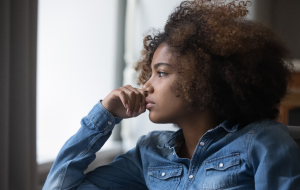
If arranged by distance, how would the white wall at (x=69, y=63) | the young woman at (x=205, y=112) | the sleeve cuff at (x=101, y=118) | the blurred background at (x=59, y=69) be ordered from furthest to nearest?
the white wall at (x=69, y=63) → the blurred background at (x=59, y=69) → the sleeve cuff at (x=101, y=118) → the young woman at (x=205, y=112)

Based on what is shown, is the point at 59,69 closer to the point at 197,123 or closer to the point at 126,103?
the point at 126,103

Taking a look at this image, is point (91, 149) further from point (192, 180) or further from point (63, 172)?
point (192, 180)

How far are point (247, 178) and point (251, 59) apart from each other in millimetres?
355

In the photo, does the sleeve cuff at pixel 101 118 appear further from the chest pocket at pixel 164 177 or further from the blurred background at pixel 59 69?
the blurred background at pixel 59 69

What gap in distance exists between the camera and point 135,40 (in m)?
2.35

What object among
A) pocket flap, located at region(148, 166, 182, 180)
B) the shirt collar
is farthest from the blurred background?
pocket flap, located at region(148, 166, 182, 180)

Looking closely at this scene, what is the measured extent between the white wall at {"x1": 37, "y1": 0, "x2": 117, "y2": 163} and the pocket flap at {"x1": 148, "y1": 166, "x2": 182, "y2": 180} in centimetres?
68

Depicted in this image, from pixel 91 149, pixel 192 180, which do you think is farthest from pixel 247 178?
pixel 91 149

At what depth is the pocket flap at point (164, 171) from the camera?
98 cm

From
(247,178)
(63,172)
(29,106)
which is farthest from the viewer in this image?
(29,106)

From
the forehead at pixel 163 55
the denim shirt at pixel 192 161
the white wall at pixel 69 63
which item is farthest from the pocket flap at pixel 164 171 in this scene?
the white wall at pixel 69 63

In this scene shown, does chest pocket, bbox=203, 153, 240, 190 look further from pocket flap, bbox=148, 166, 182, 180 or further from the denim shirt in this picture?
pocket flap, bbox=148, 166, 182, 180

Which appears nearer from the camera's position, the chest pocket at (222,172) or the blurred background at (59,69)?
the chest pocket at (222,172)

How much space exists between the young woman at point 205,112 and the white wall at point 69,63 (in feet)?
1.70
